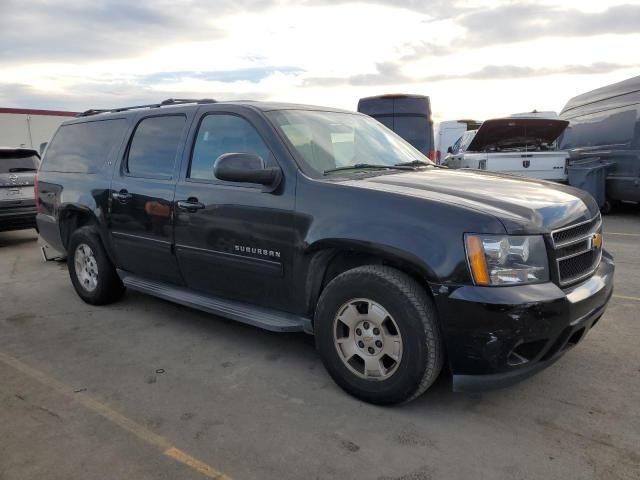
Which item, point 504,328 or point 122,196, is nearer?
point 504,328

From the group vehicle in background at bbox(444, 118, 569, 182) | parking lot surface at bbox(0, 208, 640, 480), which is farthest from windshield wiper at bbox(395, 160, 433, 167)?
vehicle in background at bbox(444, 118, 569, 182)

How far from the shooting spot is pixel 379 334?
9.95ft

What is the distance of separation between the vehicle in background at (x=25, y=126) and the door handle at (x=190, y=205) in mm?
17735

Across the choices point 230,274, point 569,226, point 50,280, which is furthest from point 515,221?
point 50,280

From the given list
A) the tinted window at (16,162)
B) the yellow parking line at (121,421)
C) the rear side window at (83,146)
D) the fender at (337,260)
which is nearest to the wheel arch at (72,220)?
the rear side window at (83,146)

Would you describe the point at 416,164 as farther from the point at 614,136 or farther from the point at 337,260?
the point at 614,136

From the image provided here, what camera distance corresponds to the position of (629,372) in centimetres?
346

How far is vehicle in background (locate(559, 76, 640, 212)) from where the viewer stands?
9.49m

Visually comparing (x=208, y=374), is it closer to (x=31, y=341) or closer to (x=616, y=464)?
(x=31, y=341)

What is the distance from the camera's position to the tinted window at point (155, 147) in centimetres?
426

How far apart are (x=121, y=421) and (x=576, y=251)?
9.11 feet

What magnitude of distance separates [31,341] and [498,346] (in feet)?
12.0

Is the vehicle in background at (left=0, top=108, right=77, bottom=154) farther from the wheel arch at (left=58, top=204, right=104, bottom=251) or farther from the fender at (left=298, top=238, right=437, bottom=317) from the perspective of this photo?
the fender at (left=298, top=238, right=437, bottom=317)

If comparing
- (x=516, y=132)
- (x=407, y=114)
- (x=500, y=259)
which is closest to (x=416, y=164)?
(x=500, y=259)
